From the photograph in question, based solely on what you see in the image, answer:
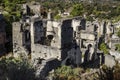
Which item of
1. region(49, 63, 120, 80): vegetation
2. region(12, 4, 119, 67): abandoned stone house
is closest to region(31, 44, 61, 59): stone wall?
region(12, 4, 119, 67): abandoned stone house

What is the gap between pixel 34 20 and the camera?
20688 millimetres

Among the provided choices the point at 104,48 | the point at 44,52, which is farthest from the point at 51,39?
the point at 104,48

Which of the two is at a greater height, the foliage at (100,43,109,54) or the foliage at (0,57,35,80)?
the foliage at (0,57,35,80)

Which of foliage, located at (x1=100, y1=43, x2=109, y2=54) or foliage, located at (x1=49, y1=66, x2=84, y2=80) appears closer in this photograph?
foliage, located at (x1=49, y1=66, x2=84, y2=80)

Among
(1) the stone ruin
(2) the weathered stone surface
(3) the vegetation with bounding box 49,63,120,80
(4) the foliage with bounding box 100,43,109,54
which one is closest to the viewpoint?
(3) the vegetation with bounding box 49,63,120,80

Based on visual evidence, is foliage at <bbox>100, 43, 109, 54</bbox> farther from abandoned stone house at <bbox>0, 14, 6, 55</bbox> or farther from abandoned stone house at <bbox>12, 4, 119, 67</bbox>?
abandoned stone house at <bbox>0, 14, 6, 55</bbox>

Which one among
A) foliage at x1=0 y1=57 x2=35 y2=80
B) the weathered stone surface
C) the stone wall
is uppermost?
foliage at x1=0 y1=57 x2=35 y2=80

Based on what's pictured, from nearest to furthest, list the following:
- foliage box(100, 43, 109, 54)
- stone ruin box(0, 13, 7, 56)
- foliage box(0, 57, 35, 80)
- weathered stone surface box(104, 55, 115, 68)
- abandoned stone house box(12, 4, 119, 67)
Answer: foliage box(0, 57, 35, 80), weathered stone surface box(104, 55, 115, 68), abandoned stone house box(12, 4, 119, 67), foliage box(100, 43, 109, 54), stone ruin box(0, 13, 7, 56)

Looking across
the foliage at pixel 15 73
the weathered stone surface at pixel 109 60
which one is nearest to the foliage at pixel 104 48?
the weathered stone surface at pixel 109 60

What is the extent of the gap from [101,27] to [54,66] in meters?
11.5

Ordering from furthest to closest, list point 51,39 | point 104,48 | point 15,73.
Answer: point 104,48 < point 51,39 < point 15,73

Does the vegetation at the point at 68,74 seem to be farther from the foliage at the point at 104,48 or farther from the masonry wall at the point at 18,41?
the foliage at the point at 104,48

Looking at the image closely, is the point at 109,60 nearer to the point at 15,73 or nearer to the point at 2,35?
the point at 15,73

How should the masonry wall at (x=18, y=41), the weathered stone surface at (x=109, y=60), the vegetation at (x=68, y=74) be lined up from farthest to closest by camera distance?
the masonry wall at (x=18, y=41), the weathered stone surface at (x=109, y=60), the vegetation at (x=68, y=74)
